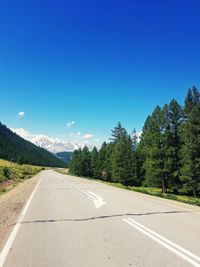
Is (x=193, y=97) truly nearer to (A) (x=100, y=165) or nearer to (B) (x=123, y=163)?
(B) (x=123, y=163)

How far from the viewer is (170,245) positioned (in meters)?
6.61

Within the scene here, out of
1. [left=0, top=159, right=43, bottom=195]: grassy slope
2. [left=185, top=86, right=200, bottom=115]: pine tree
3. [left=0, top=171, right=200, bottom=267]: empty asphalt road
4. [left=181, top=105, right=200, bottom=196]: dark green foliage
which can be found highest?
[left=185, top=86, right=200, bottom=115]: pine tree

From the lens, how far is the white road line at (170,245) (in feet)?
18.2

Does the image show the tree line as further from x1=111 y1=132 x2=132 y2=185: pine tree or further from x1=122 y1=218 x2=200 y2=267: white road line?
x1=122 y1=218 x2=200 y2=267: white road line

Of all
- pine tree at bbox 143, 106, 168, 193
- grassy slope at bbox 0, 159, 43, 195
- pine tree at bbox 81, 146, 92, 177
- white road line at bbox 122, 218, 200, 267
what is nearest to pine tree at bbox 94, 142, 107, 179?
pine tree at bbox 81, 146, 92, 177

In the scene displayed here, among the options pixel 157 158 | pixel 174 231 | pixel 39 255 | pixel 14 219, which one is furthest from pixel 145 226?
pixel 157 158

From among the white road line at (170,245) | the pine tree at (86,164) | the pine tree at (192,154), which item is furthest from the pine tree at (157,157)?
the pine tree at (86,164)

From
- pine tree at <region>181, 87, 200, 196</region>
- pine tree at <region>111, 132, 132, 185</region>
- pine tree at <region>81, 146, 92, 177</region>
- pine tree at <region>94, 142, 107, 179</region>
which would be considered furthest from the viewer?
pine tree at <region>81, 146, 92, 177</region>

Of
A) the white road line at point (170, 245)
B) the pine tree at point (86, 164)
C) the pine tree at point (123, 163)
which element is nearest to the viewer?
the white road line at point (170, 245)

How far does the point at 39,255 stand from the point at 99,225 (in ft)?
10.8

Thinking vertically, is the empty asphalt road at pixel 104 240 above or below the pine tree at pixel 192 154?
below

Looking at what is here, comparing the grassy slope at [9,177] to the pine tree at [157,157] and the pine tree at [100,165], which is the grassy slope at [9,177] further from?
the pine tree at [157,157]

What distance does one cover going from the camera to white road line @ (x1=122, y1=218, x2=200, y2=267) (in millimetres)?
5551

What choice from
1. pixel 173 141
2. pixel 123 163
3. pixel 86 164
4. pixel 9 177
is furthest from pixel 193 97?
pixel 86 164
